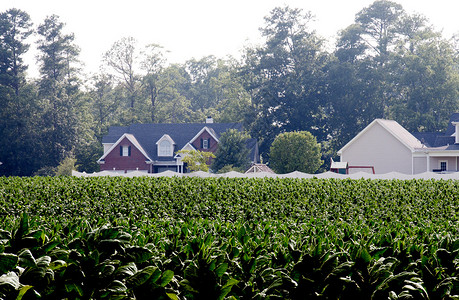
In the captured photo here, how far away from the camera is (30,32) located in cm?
6444

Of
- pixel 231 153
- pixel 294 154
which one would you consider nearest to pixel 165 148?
pixel 231 153

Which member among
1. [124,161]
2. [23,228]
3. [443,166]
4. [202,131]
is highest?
A: [202,131]

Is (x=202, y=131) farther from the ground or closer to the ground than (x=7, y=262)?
farther from the ground

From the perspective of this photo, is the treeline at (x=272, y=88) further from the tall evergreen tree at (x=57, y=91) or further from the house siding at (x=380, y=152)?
the house siding at (x=380, y=152)

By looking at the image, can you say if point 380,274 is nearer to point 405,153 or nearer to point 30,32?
point 405,153

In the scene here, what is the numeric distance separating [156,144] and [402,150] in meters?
22.6

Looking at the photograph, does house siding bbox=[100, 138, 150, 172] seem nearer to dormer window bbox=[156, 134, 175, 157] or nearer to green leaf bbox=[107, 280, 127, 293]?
dormer window bbox=[156, 134, 175, 157]

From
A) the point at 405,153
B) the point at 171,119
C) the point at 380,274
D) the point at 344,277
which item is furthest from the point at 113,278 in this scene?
the point at 171,119

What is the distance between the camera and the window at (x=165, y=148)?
2205 inches

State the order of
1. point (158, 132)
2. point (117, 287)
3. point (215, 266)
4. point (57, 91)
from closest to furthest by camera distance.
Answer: point (117, 287), point (215, 266), point (158, 132), point (57, 91)

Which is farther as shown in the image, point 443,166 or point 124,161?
point 124,161

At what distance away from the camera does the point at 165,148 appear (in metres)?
56.2

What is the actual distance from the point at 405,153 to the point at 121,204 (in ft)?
109

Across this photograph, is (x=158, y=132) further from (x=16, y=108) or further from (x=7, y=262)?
(x=7, y=262)
